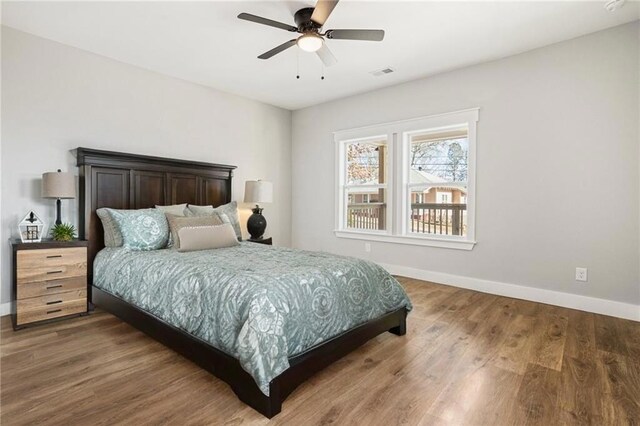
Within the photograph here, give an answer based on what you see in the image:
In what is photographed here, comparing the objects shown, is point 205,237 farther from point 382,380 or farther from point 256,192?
point 382,380

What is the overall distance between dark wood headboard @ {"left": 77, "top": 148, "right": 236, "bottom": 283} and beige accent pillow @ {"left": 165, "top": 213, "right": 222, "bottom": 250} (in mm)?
620

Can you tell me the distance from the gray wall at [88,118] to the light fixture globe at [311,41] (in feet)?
7.69

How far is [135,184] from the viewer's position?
374 centimetres

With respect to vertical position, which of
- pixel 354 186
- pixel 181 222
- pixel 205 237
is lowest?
pixel 205 237

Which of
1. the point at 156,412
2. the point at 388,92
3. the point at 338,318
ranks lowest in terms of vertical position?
the point at 156,412

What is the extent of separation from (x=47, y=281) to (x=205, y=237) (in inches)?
55.2

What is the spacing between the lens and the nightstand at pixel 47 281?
278 centimetres

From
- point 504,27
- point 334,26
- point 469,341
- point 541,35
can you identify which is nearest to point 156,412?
point 469,341

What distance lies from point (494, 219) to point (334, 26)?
276 centimetres

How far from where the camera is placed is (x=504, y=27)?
3078mm

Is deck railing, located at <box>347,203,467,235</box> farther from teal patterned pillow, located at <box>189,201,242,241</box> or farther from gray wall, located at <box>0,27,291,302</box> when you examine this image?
teal patterned pillow, located at <box>189,201,242,241</box>

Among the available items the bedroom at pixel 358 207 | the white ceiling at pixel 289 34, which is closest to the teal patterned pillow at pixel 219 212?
the bedroom at pixel 358 207

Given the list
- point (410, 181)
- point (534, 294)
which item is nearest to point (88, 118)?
point (410, 181)

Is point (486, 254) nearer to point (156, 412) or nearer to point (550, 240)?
point (550, 240)
